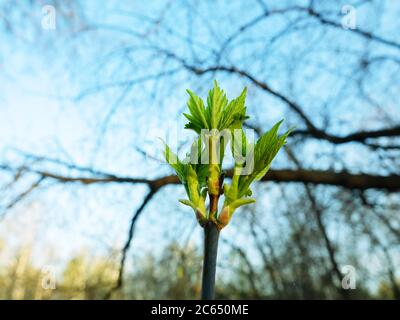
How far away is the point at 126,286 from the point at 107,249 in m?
0.41

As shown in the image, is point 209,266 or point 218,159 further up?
point 218,159

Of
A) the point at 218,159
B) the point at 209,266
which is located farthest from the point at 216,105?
the point at 209,266

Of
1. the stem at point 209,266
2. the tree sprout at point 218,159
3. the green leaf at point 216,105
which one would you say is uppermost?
the green leaf at point 216,105

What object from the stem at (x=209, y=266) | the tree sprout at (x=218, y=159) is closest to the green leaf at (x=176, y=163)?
the tree sprout at (x=218, y=159)

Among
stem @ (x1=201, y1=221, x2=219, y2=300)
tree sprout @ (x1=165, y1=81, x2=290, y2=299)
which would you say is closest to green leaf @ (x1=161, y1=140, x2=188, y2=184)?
tree sprout @ (x1=165, y1=81, x2=290, y2=299)

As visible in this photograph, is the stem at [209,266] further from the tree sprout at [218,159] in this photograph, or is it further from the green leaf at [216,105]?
the green leaf at [216,105]

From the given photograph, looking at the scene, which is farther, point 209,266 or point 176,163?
point 176,163

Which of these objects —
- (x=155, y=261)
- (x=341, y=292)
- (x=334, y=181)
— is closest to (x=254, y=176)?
(x=334, y=181)

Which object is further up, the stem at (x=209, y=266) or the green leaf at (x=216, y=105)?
the green leaf at (x=216, y=105)

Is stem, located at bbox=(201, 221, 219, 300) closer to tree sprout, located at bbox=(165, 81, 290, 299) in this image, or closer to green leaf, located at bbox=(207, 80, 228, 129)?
tree sprout, located at bbox=(165, 81, 290, 299)

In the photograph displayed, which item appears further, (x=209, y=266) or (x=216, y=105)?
(x=216, y=105)

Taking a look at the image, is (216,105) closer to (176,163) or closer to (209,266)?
(176,163)

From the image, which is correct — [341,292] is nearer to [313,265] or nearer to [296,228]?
[313,265]

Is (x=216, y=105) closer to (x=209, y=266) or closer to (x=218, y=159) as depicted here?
(x=218, y=159)
